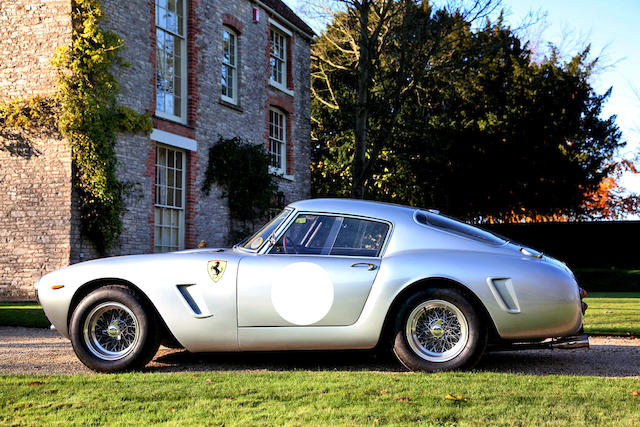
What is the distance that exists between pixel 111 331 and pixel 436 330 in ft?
8.34

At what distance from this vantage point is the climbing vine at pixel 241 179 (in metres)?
16.7

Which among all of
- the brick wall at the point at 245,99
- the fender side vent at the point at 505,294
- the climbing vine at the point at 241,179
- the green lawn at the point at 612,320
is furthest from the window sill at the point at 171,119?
the fender side vent at the point at 505,294

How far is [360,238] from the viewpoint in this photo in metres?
5.43

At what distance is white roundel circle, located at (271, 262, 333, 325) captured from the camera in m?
5.17

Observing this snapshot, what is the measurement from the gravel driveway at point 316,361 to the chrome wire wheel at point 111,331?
247mm

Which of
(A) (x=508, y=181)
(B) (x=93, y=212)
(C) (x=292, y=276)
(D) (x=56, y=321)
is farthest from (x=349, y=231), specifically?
(A) (x=508, y=181)

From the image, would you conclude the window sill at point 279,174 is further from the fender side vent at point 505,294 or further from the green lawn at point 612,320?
the fender side vent at point 505,294

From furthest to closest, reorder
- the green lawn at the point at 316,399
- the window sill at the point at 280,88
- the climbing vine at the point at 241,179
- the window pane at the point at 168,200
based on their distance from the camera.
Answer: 1. the window sill at the point at 280,88
2. the climbing vine at the point at 241,179
3. the window pane at the point at 168,200
4. the green lawn at the point at 316,399

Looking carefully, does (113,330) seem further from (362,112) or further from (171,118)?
(362,112)

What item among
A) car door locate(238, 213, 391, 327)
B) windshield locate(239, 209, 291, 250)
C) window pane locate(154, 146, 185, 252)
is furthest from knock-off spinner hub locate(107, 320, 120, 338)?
window pane locate(154, 146, 185, 252)

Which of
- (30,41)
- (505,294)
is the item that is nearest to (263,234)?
(505,294)

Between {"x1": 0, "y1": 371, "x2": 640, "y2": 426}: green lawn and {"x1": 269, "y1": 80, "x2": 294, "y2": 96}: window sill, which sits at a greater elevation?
{"x1": 269, "y1": 80, "x2": 294, "y2": 96}: window sill

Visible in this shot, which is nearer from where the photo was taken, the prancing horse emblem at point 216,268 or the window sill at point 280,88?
the prancing horse emblem at point 216,268

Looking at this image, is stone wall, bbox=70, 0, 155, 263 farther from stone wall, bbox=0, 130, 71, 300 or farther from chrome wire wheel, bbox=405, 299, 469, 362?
chrome wire wheel, bbox=405, 299, 469, 362
